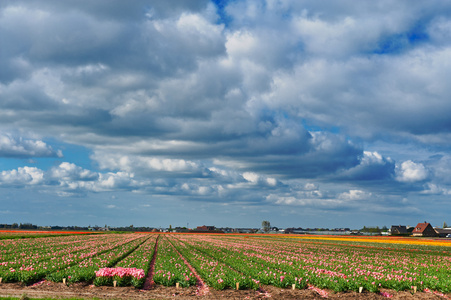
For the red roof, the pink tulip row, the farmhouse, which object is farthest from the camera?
the red roof

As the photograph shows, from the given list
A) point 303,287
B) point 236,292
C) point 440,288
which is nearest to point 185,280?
point 236,292

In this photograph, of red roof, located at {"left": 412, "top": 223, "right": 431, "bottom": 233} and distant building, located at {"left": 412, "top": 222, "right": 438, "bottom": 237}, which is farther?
red roof, located at {"left": 412, "top": 223, "right": 431, "bottom": 233}

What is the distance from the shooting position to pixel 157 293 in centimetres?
1898

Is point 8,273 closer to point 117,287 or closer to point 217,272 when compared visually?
point 117,287

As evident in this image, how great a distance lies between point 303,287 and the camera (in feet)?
68.5

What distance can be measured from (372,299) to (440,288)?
5.00 meters

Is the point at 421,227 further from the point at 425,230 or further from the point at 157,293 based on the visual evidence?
the point at 157,293

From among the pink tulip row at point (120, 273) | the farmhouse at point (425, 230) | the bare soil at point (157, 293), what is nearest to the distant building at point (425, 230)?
the farmhouse at point (425, 230)

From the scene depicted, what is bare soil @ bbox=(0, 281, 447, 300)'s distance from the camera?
1827 centimetres

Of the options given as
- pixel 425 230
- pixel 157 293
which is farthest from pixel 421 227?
pixel 157 293

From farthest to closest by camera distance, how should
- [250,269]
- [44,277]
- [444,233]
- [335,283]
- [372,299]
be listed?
[444,233]
[250,269]
[44,277]
[335,283]
[372,299]

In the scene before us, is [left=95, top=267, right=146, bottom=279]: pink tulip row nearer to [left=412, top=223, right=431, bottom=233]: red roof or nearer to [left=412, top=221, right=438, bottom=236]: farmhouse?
[left=412, top=221, right=438, bottom=236]: farmhouse

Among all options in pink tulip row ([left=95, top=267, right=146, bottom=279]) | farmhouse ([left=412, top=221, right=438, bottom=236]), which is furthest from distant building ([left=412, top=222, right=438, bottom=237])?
pink tulip row ([left=95, top=267, right=146, bottom=279])

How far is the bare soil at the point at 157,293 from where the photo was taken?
18.3 m
